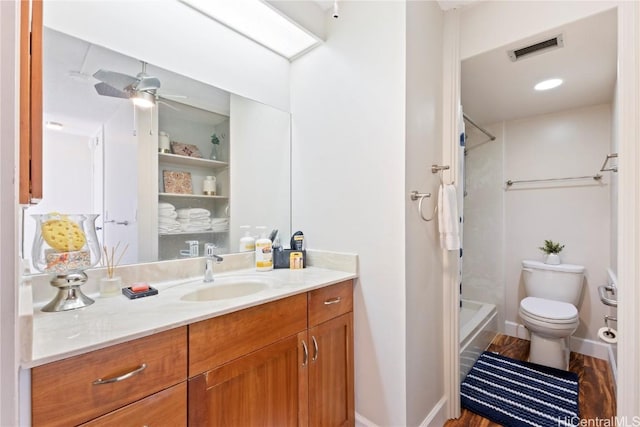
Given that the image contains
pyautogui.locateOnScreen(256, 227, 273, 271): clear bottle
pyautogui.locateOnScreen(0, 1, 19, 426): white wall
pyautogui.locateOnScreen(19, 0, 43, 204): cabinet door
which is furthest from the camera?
pyautogui.locateOnScreen(256, 227, 273, 271): clear bottle

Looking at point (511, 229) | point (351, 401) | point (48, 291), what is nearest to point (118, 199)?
point (48, 291)

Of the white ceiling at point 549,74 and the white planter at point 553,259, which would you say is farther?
the white planter at point 553,259

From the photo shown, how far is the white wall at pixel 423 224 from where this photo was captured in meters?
1.27

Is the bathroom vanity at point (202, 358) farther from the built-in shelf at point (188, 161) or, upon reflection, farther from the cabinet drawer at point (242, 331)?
the built-in shelf at point (188, 161)

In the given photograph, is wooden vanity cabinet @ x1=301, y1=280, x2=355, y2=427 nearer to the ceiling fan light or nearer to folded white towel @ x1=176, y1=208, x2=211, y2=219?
folded white towel @ x1=176, y1=208, x2=211, y2=219

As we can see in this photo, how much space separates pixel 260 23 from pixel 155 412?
178 cm

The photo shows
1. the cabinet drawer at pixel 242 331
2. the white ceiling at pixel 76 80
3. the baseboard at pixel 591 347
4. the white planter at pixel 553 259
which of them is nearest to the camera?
the cabinet drawer at pixel 242 331

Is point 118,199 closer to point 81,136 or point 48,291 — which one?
point 81,136

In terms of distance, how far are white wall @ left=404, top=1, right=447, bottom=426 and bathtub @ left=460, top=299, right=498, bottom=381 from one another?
0.49 metres

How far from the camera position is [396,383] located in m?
1.28

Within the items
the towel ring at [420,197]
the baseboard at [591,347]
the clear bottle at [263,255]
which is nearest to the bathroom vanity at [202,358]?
the clear bottle at [263,255]

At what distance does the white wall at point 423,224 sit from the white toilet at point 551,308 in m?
0.97

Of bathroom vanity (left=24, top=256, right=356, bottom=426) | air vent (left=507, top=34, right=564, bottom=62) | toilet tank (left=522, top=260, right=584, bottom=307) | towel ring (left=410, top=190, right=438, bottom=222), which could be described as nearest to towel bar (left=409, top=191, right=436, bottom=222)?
towel ring (left=410, top=190, right=438, bottom=222)

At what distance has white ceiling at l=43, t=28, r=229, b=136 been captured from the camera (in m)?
1.02
